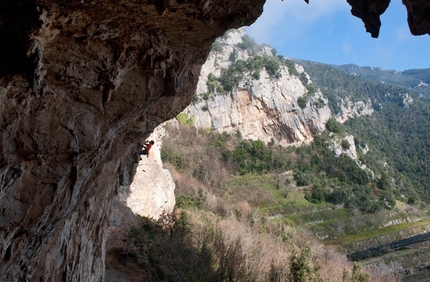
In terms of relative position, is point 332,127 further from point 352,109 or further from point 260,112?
point 352,109

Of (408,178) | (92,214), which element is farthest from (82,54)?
(408,178)

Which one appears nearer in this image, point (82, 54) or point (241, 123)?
point (82, 54)

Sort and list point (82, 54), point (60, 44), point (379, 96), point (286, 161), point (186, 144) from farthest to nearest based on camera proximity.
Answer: point (379, 96) < point (286, 161) < point (186, 144) < point (82, 54) < point (60, 44)

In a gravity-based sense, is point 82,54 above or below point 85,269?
above

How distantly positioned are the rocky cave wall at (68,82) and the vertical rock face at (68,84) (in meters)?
0.01

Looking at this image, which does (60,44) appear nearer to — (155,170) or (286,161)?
(155,170)

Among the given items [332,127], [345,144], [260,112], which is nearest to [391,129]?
[332,127]

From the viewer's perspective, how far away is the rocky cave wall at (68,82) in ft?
12.2

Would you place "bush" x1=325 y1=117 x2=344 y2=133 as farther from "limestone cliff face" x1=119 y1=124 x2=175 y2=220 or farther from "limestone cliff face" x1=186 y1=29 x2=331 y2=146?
"limestone cliff face" x1=119 y1=124 x2=175 y2=220

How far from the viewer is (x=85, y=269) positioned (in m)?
8.34

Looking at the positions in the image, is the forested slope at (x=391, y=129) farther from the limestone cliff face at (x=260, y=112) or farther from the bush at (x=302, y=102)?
the bush at (x=302, y=102)

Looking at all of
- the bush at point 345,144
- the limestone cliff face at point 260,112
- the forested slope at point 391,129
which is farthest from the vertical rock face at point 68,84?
the bush at point 345,144

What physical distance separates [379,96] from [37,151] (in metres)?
123

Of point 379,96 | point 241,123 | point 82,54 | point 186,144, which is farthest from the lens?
point 379,96
